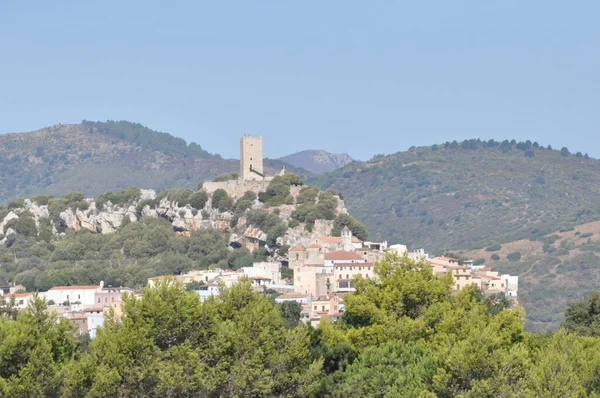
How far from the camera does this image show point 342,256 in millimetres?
97562

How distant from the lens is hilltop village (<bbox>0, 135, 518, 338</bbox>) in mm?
89625

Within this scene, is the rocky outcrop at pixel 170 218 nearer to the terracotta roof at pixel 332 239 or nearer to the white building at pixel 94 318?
the terracotta roof at pixel 332 239

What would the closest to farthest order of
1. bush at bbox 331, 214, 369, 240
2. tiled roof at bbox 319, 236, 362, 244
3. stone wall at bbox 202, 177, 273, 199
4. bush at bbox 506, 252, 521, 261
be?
tiled roof at bbox 319, 236, 362, 244 → bush at bbox 331, 214, 369, 240 → stone wall at bbox 202, 177, 273, 199 → bush at bbox 506, 252, 521, 261

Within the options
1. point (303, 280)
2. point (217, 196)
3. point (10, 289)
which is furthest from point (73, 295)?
point (217, 196)

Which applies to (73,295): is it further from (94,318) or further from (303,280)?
(303,280)

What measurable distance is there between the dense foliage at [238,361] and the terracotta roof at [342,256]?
2016 inches

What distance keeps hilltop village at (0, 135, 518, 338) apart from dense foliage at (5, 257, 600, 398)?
39971mm

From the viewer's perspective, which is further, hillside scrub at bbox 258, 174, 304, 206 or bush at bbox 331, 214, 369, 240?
hillside scrub at bbox 258, 174, 304, 206

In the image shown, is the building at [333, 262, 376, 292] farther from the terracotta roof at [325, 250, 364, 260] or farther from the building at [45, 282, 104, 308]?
the building at [45, 282, 104, 308]

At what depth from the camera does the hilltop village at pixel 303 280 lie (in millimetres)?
89625

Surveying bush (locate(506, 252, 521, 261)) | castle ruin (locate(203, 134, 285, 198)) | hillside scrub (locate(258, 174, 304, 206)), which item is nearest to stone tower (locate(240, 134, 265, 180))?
castle ruin (locate(203, 134, 285, 198))

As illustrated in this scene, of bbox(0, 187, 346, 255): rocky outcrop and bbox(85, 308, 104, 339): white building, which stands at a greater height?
bbox(0, 187, 346, 255): rocky outcrop

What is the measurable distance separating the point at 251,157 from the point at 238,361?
8886cm

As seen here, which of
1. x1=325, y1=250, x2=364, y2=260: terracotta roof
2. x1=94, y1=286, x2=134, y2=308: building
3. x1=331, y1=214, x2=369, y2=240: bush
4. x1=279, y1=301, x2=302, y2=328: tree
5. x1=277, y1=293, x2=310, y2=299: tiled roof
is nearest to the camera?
x1=279, y1=301, x2=302, y2=328: tree
